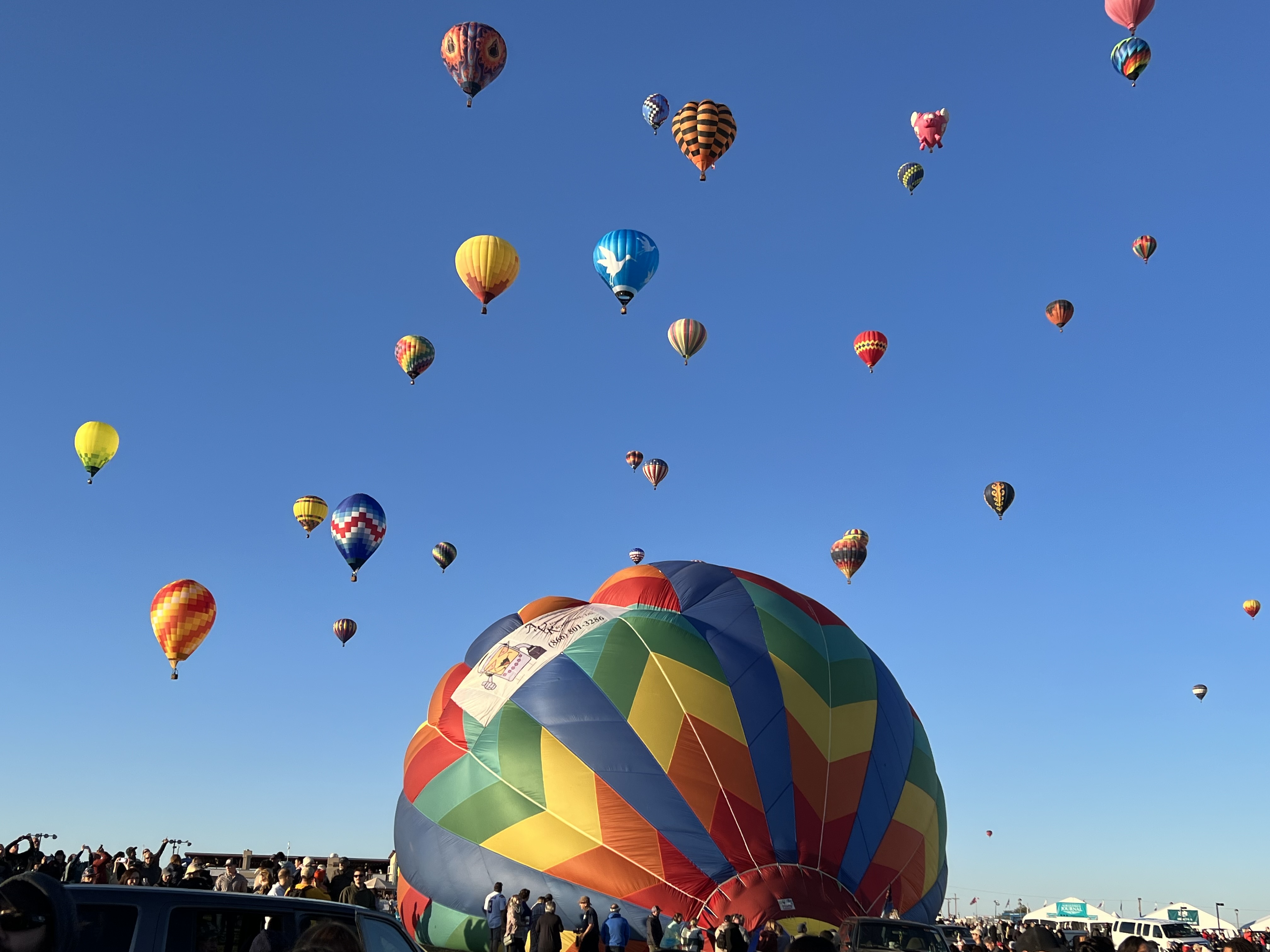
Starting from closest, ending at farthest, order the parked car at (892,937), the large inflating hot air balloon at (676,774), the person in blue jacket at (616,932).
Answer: the parked car at (892,937), the person in blue jacket at (616,932), the large inflating hot air balloon at (676,774)

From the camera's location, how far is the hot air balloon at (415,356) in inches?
1135

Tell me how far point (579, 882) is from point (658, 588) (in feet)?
17.7

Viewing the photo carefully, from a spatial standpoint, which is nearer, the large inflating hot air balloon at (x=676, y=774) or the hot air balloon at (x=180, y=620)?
the large inflating hot air balloon at (x=676, y=774)

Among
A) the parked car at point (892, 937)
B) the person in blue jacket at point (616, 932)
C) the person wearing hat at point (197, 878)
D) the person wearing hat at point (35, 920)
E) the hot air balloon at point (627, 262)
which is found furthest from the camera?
the hot air balloon at point (627, 262)

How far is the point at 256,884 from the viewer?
14750 mm

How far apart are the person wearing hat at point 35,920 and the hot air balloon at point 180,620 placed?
24756 mm

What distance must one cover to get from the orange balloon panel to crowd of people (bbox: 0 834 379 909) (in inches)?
338

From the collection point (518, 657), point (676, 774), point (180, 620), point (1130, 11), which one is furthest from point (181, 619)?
point (1130, 11)

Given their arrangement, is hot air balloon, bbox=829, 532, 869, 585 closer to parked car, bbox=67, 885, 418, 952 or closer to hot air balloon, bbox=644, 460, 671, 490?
hot air balloon, bbox=644, 460, 671, 490

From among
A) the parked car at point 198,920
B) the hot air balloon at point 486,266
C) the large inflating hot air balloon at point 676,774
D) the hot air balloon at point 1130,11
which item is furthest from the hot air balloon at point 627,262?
the parked car at point 198,920

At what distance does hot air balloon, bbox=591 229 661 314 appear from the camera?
81.8ft

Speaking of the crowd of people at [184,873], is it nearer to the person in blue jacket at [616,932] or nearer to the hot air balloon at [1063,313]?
the person in blue jacket at [616,932]

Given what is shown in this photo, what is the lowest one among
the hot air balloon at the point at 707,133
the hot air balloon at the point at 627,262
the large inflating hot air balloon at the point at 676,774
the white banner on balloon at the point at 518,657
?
the large inflating hot air balloon at the point at 676,774

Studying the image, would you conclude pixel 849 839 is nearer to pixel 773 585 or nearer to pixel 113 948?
pixel 773 585
